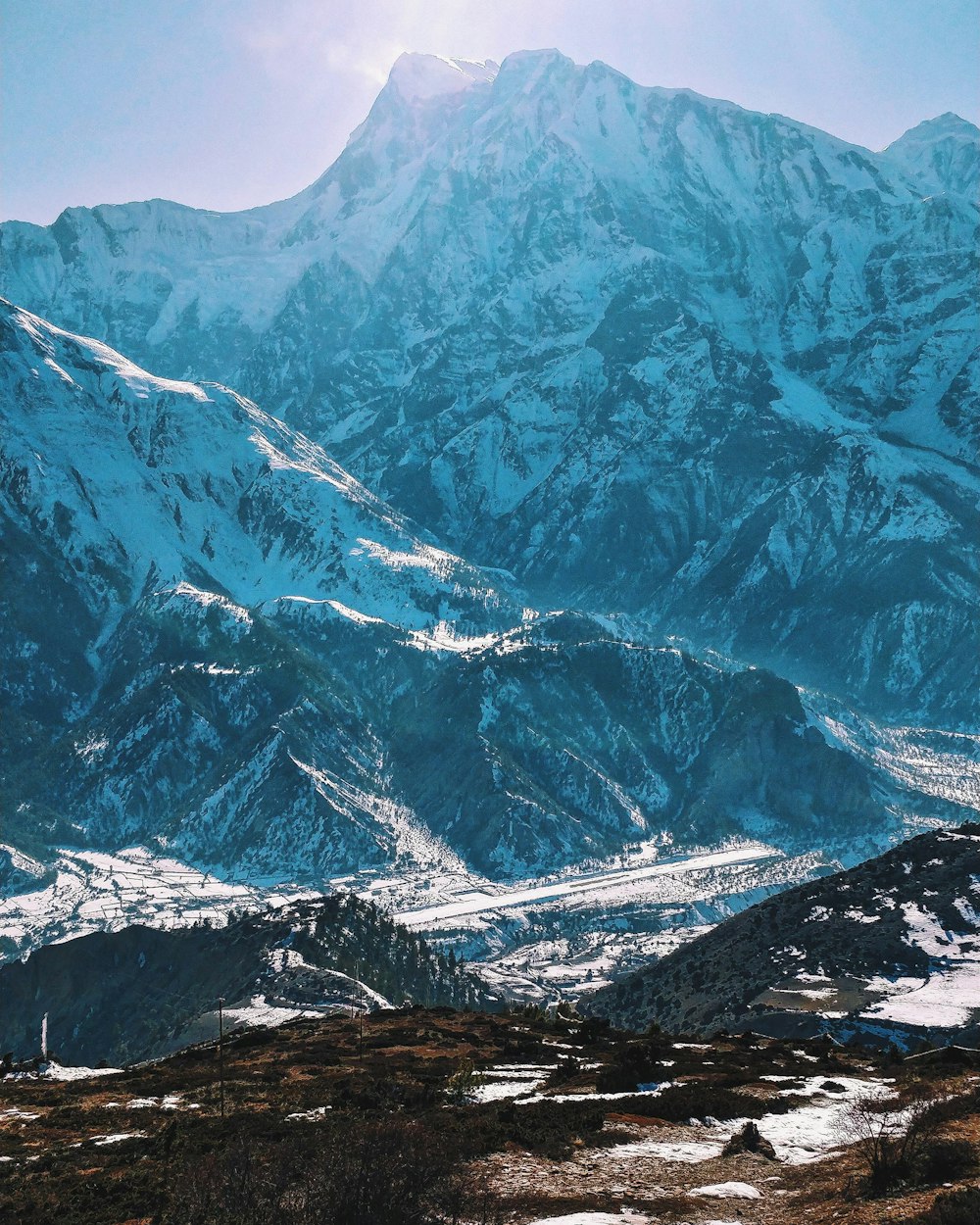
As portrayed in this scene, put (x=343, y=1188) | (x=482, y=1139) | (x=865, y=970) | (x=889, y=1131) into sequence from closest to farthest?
1. (x=343, y=1188)
2. (x=889, y=1131)
3. (x=482, y=1139)
4. (x=865, y=970)

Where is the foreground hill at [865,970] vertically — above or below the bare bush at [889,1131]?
below

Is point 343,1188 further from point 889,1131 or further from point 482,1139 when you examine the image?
point 889,1131

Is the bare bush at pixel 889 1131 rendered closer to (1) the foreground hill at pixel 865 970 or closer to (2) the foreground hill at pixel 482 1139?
(2) the foreground hill at pixel 482 1139

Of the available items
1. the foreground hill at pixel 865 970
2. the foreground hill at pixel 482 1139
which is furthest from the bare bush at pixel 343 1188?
the foreground hill at pixel 865 970

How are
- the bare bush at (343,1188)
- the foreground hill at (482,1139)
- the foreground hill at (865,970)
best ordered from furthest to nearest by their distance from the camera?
1. the foreground hill at (865,970)
2. the foreground hill at (482,1139)
3. the bare bush at (343,1188)

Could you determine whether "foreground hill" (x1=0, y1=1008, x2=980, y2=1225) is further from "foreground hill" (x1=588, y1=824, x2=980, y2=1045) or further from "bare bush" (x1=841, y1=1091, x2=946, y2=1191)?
"foreground hill" (x1=588, y1=824, x2=980, y2=1045)

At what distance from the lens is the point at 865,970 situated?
16600cm

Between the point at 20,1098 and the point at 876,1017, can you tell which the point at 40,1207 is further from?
the point at 876,1017

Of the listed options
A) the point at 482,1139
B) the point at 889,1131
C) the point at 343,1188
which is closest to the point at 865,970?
the point at 889,1131

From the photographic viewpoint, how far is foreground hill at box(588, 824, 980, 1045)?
143m

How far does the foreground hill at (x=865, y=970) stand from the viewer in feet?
470

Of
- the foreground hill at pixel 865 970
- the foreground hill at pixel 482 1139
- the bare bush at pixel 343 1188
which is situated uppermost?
the bare bush at pixel 343 1188

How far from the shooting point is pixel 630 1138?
59562mm

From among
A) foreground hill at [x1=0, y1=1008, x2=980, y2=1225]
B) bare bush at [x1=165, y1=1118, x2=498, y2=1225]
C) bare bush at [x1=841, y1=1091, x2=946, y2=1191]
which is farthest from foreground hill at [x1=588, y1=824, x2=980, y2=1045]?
bare bush at [x1=165, y1=1118, x2=498, y2=1225]
